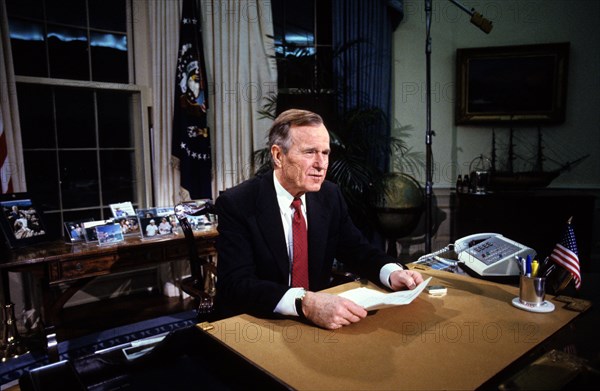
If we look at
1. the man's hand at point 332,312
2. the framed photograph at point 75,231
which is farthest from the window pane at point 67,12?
the man's hand at point 332,312

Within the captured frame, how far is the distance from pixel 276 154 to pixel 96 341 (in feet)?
7.75

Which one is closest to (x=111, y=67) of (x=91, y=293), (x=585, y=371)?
(x=91, y=293)

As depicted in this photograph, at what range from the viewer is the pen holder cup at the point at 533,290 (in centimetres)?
136

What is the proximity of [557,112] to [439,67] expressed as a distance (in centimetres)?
131

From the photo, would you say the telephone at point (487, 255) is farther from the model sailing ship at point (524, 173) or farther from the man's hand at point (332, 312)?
the model sailing ship at point (524, 173)

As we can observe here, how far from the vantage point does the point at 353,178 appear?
3832mm

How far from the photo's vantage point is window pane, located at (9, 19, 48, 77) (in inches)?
141

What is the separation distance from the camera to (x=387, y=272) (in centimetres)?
167

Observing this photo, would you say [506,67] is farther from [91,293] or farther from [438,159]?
[91,293]

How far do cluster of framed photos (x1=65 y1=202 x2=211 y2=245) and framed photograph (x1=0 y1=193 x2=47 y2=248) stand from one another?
7.6 inches

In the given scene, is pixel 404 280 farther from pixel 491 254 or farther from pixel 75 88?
pixel 75 88

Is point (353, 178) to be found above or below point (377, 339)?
above

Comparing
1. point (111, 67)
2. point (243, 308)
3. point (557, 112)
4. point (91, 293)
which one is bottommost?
point (91, 293)

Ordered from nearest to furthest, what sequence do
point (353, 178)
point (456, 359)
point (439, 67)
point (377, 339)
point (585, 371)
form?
point (585, 371)
point (456, 359)
point (377, 339)
point (353, 178)
point (439, 67)
